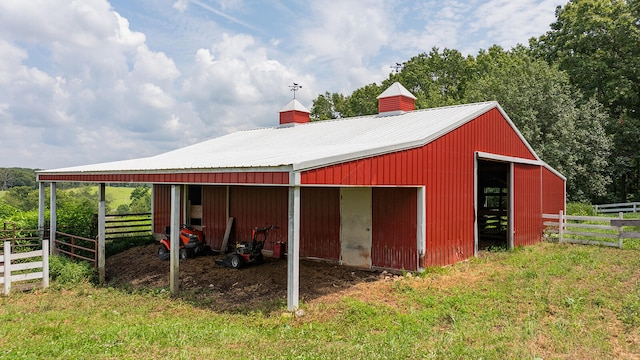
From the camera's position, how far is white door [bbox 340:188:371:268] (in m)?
10.3

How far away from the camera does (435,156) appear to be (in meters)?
9.91

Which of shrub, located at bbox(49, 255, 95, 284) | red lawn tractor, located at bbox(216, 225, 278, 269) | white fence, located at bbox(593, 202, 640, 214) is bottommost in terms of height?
shrub, located at bbox(49, 255, 95, 284)

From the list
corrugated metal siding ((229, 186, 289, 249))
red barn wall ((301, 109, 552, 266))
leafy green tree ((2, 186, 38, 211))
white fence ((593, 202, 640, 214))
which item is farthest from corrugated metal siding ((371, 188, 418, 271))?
leafy green tree ((2, 186, 38, 211))

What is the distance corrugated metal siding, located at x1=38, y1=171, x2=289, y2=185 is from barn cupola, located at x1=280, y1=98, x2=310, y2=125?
27.8ft

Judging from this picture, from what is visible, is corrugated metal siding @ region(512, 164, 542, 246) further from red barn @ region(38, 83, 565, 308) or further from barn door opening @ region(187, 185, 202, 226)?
barn door opening @ region(187, 185, 202, 226)

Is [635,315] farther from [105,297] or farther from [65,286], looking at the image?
[65,286]

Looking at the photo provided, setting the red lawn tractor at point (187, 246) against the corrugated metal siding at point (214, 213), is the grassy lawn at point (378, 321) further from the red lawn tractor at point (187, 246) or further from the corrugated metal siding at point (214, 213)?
the corrugated metal siding at point (214, 213)

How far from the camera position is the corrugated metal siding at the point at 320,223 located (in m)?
10.8

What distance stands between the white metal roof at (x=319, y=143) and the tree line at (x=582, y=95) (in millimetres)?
11702

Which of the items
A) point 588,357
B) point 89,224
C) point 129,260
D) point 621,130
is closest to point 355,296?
point 588,357

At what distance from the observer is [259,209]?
12594 millimetres

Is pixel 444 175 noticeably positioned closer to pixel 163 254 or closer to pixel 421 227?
pixel 421 227

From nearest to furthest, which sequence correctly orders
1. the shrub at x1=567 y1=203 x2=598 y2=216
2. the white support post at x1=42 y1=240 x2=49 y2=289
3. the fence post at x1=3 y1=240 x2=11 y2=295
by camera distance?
the fence post at x1=3 y1=240 x2=11 y2=295 → the white support post at x1=42 y1=240 x2=49 y2=289 → the shrub at x1=567 y1=203 x2=598 y2=216

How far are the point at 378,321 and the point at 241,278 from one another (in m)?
4.03
